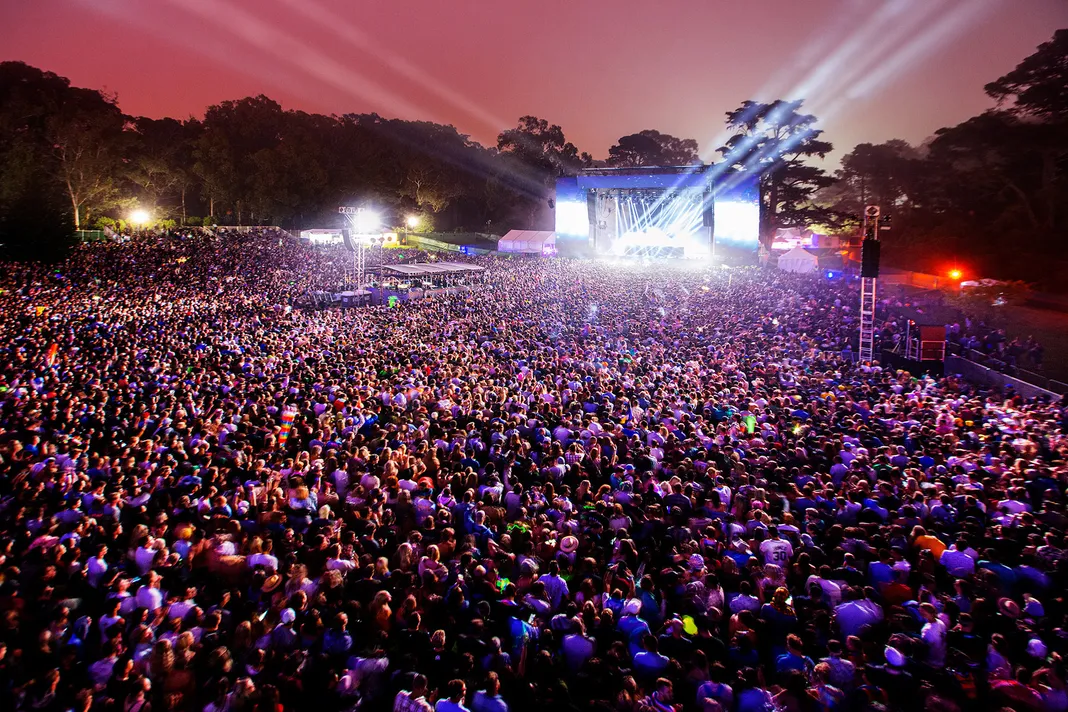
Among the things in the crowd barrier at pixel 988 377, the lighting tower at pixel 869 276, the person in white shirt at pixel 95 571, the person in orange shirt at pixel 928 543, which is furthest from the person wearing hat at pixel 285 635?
the lighting tower at pixel 869 276

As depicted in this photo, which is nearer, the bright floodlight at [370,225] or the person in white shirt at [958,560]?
the person in white shirt at [958,560]

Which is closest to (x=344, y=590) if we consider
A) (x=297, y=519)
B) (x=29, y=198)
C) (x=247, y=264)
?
(x=297, y=519)

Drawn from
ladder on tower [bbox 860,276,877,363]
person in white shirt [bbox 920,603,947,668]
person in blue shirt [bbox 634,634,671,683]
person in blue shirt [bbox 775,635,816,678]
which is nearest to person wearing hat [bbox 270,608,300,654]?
person in blue shirt [bbox 634,634,671,683]

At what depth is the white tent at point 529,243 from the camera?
4300 centimetres

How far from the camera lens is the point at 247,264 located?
28469 mm

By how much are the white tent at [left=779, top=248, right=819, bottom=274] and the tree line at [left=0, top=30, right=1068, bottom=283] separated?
287cm

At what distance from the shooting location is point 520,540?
16.7 ft

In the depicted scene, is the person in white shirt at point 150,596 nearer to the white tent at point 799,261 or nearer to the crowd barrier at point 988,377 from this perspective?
the crowd barrier at point 988,377

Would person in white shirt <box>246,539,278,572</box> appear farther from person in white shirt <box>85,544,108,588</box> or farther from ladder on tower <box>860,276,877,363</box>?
ladder on tower <box>860,276,877,363</box>

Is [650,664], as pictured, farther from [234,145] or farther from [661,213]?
[234,145]

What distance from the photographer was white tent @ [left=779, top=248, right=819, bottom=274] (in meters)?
32.2

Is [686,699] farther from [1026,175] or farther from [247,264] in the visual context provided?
[1026,175]

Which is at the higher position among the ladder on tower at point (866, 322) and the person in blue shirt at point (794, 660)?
the ladder on tower at point (866, 322)

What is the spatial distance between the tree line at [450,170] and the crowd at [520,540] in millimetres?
21262
